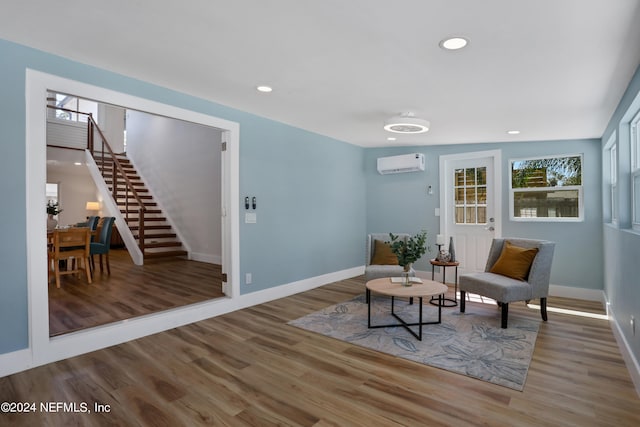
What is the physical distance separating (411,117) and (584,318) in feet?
9.49

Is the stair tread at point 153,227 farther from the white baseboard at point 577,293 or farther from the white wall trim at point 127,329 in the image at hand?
the white baseboard at point 577,293

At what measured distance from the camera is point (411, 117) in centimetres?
380

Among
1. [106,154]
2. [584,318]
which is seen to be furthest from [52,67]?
[106,154]

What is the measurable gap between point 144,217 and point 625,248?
7.81m

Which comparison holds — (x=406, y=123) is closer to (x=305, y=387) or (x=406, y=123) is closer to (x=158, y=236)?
(x=305, y=387)

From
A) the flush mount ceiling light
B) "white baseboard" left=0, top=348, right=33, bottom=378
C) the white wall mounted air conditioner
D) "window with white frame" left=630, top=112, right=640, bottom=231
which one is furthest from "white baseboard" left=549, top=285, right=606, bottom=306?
"white baseboard" left=0, top=348, right=33, bottom=378

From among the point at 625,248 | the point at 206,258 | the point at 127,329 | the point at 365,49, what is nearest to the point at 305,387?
the point at 127,329

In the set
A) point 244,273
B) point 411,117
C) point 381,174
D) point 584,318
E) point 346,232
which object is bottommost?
point 584,318

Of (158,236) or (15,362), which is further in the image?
(158,236)

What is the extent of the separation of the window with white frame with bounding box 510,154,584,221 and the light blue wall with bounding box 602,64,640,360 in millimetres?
1268

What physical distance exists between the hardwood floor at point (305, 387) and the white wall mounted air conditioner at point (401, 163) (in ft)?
10.4

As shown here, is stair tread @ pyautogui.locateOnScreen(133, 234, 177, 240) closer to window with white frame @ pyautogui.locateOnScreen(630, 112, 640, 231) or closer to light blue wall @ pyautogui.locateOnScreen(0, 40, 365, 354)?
light blue wall @ pyautogui.locateOnScreen(0, 40, 365, 354)

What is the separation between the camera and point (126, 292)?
4.51 meters

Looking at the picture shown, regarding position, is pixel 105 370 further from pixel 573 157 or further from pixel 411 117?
pixel 573 157
